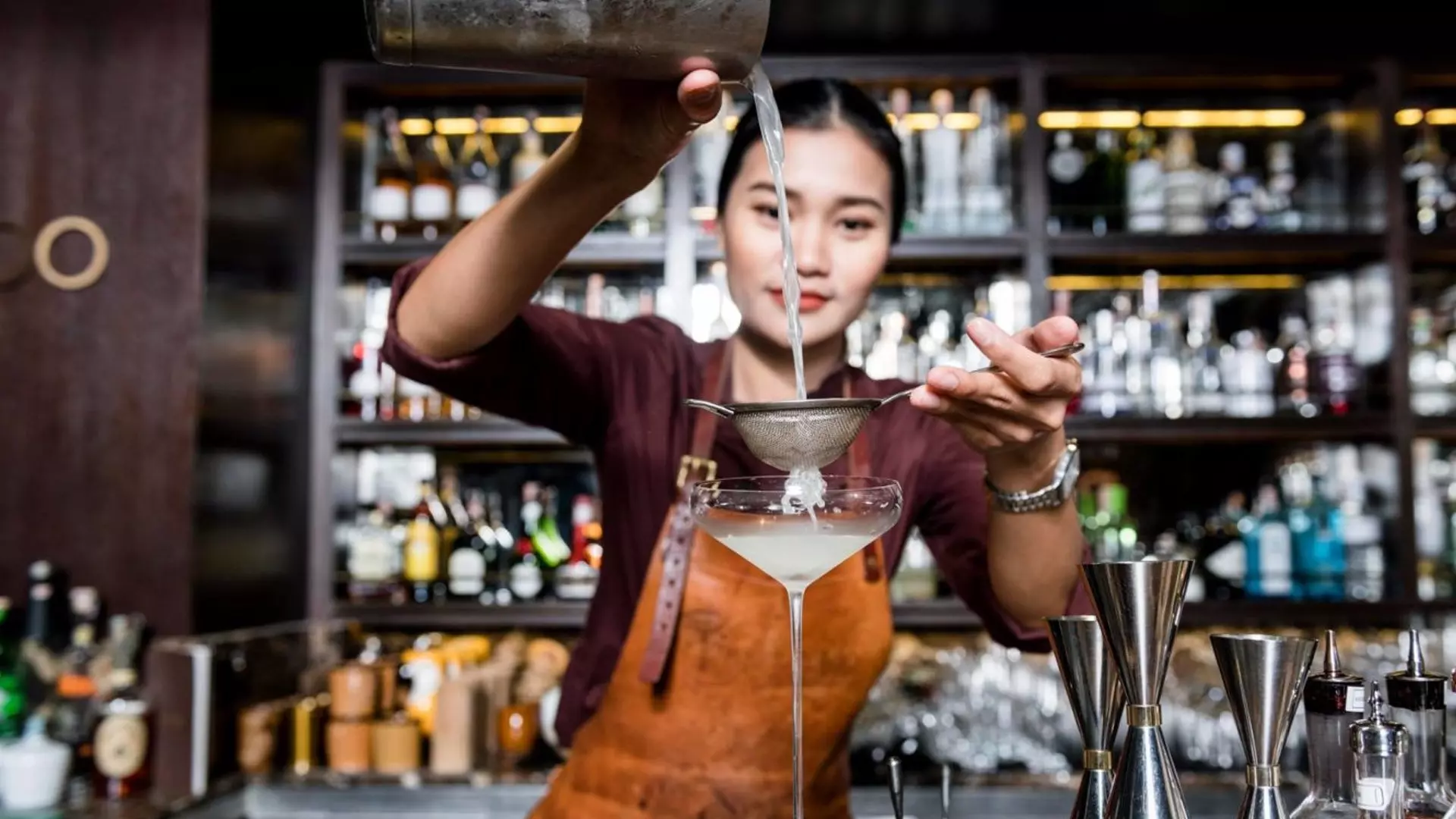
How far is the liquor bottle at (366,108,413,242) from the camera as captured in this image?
3.19 meters

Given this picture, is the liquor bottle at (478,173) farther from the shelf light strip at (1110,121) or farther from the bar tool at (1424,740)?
the bar tool at (1424,740)

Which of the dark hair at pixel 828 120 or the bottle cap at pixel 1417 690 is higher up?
the dark hair at pixel 828 120

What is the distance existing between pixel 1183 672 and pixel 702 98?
2.57m

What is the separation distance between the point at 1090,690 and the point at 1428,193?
2892 millimetres

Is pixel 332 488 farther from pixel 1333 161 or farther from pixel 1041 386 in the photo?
pixel 1333 161

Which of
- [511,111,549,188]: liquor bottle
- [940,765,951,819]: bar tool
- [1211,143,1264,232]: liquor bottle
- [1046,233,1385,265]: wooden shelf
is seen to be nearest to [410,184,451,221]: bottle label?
[511,111,549,188]: liquor bottle

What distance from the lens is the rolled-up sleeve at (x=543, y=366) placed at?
121cm

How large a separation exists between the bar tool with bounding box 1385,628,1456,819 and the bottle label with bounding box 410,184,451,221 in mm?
2757

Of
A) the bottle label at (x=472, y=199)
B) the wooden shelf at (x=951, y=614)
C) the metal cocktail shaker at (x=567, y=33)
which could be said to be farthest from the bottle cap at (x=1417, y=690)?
the bottle label at (x=472, y=199)

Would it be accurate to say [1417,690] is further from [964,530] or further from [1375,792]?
[964,530]

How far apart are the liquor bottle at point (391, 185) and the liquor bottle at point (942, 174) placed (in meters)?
1.43

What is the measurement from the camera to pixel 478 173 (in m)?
3.35

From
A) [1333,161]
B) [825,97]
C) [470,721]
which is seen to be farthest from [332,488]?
[1333,161]

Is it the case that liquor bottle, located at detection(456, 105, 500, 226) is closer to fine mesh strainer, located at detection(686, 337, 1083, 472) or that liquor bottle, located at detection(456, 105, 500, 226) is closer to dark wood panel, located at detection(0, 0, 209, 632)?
dark wood panel, located at detection(0, 0, 209, 632)
